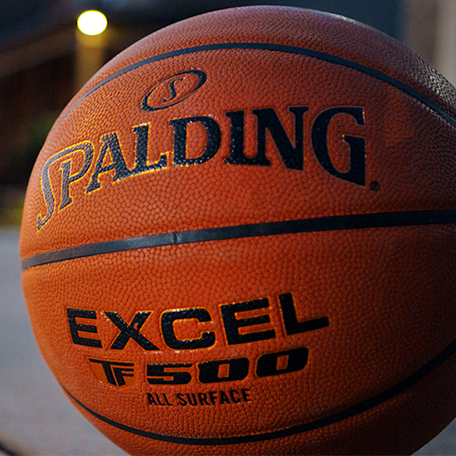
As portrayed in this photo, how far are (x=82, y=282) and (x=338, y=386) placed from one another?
1.42ft

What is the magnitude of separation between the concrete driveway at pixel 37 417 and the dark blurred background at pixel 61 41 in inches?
168

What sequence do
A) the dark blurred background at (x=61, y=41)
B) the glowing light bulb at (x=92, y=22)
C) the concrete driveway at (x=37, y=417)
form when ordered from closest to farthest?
the concrete driveway at (x=37, y=417)
the dark blurred background at (x=61, y=41)
the glowing light bulb at (x=92, y=22)

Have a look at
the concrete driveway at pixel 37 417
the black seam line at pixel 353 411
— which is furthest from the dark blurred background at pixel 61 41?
the black seam line at pixel 353 411

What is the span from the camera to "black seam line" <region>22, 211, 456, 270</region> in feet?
2.35

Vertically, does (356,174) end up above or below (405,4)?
below

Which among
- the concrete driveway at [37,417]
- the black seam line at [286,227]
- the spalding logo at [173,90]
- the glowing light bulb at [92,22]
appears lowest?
the concrete driveway at [37,417]

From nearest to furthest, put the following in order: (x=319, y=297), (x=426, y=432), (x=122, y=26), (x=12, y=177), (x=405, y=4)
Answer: (x=319, y=297) → (x=426, y=432) → (x=405, y=4) → (x=122, y=26) → (x=12, y=177)

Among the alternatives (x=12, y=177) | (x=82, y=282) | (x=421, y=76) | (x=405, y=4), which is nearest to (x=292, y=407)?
(x=82, y=282)

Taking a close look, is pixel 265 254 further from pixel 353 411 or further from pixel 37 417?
pixel 37 417

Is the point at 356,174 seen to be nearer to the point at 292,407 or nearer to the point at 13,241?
the point at 292,407

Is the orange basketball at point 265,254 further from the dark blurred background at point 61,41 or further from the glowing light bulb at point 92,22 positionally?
the glowing light bulb at point 92,22

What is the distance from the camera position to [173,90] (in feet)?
2.67

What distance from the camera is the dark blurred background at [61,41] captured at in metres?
5.04

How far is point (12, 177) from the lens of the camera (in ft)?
33.7
